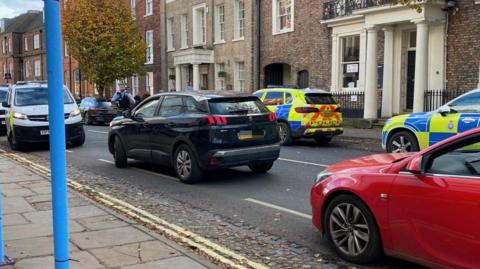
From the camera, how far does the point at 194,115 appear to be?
9258 millimetres

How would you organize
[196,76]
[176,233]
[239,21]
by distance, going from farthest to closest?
1. [196,76]
2. [239,21]
3. [176,233]

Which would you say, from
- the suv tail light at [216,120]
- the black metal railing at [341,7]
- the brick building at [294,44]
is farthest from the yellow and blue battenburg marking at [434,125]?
the brick building at [294,44]

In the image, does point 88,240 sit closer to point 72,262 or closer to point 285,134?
point 72,262

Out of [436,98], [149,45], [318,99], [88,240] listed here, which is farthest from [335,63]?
[149,45]

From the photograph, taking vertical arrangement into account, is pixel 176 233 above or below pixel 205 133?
below

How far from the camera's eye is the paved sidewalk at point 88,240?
16.1 feet

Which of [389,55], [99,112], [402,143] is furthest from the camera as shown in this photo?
[99,112]

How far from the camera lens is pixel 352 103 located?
2209 cm

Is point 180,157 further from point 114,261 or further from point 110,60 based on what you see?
point 110,60

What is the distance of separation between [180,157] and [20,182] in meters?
2.86

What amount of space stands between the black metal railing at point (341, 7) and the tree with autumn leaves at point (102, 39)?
14961 mm

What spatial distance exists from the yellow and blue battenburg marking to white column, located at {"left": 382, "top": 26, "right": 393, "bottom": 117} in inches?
334

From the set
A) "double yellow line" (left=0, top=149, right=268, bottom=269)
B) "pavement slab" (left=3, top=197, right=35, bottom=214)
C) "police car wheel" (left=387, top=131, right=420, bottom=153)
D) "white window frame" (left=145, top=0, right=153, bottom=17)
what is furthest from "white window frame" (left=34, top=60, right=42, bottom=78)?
"pavement slab" (left=3, top=197, right=35, bottom=214)

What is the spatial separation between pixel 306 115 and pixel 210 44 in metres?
17.9
